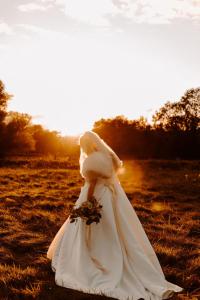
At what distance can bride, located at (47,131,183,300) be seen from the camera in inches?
268

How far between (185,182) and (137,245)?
18.5 metres

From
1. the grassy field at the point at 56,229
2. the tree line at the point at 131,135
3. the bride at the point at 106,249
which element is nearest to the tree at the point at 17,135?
the tree line at the point at 131,135

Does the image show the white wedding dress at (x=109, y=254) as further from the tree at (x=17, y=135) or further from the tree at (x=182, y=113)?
the tree at (x=182, y=113)

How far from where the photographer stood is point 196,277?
7516 millimetres

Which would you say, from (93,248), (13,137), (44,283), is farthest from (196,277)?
(13,137)

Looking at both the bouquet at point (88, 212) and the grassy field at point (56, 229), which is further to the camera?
the bouquet at point (88, 212)

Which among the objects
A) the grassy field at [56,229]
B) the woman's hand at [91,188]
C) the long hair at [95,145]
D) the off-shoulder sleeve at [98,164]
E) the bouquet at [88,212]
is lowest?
the grassy field at [56,229]

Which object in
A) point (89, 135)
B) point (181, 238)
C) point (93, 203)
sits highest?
point (89, 135)

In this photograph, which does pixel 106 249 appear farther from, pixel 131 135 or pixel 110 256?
pixel 131 135

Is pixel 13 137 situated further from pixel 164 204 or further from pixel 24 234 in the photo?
pixel 24 234

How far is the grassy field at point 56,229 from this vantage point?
709 cm

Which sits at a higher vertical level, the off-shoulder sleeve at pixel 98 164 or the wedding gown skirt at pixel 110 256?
the off-shoulder sleeve at pixel 98 164

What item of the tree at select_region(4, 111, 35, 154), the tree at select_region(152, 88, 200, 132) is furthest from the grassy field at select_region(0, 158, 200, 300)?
the tree at select_region(152, 88, 200, 132)

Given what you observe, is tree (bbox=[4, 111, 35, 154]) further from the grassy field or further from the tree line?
the grassy field
